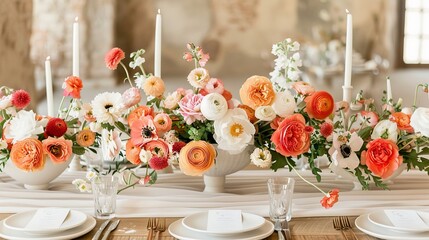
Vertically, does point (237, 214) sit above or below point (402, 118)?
below

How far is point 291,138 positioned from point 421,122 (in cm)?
32

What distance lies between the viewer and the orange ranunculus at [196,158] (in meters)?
1.65

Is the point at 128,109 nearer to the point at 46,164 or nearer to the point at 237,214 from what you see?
the point at 46,164

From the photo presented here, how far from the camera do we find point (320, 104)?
67.9 inches

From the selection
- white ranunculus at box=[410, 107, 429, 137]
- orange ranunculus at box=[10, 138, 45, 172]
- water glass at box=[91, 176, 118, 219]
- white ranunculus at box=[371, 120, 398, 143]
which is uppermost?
white ranunculus at box=[410, 107, 429, 137]

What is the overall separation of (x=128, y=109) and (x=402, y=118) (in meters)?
0.70

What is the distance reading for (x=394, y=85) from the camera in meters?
8.57

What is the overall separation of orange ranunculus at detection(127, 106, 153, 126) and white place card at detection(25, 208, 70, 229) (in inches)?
10.7

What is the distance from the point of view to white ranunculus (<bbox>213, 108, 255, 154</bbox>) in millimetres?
1679

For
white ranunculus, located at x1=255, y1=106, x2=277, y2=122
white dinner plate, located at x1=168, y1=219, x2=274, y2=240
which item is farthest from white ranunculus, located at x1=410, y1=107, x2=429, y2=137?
white dinner plate, located at x1=168, y1=219, x2=274, y2=240

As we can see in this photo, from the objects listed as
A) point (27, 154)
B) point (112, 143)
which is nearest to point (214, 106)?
point (112, 143)

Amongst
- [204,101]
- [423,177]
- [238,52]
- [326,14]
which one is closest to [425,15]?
[326,14]

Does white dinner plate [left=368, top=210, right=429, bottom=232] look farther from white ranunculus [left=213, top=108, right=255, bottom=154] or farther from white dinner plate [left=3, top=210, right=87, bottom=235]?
white dinner plate [left=3, top=210, right=87, bottom=235]

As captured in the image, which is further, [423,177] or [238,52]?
[238,52]
